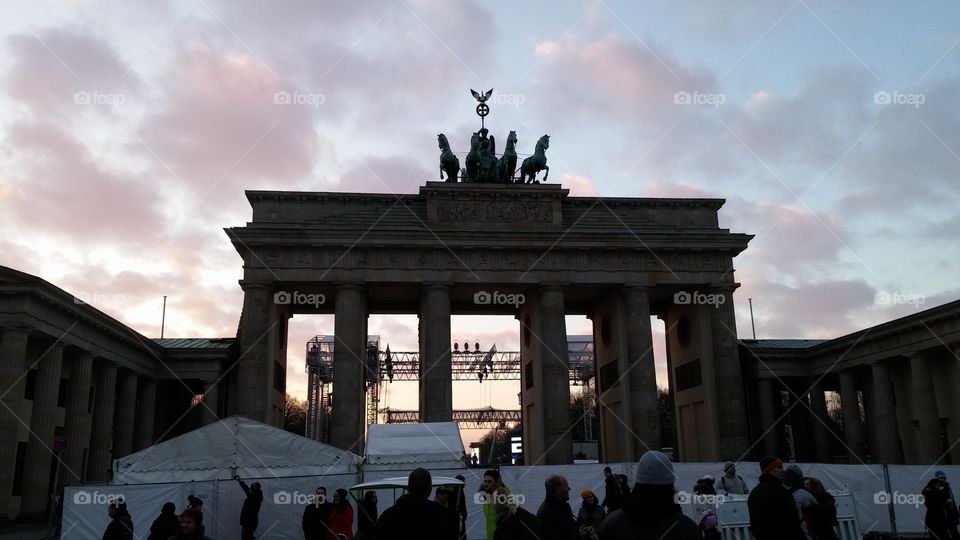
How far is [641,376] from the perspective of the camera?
1628 inches

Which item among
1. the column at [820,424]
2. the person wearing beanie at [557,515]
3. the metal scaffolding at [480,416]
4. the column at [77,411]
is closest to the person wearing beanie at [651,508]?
the person wearing beanie at [557,515]

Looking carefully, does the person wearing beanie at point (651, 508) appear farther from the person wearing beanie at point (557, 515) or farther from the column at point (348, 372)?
the column at point (348, 372)

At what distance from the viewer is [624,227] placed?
142 feet

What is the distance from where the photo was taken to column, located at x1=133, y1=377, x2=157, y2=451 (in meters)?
42.3

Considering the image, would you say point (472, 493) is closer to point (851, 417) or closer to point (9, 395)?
point (9, 395)

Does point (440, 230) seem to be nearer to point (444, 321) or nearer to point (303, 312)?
point (444, 321)

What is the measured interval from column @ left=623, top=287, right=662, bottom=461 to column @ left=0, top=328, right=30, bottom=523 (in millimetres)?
28752

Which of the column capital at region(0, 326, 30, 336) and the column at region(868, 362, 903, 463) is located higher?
the column capital at region(0, 326, 30, 336)

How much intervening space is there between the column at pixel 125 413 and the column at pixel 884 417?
40.0 m

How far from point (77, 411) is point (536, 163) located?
26.8 m

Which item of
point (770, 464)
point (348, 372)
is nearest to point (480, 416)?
point (348, 372)

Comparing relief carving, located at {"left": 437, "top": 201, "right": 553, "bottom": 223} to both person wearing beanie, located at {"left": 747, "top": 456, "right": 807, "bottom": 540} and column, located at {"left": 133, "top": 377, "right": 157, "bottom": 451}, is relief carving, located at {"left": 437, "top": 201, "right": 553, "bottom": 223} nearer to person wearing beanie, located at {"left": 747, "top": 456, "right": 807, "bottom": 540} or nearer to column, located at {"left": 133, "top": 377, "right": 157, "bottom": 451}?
column, located at {"left": 133, "top": 377, "right": 157, "bottom": 451}

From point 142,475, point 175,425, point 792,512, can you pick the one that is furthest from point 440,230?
point 792,512

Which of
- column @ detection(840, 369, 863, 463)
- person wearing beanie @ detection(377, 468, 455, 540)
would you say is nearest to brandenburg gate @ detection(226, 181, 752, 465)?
column @ detection(840, 369, 863, 463)
